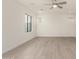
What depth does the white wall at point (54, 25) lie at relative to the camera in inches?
546

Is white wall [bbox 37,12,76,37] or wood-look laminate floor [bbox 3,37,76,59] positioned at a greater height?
white wall [bbox 37,12,76,37]

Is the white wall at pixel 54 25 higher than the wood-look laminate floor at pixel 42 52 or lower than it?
higher

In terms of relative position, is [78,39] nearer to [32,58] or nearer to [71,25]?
[32,58]

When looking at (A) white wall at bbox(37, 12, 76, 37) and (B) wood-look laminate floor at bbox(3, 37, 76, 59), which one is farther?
(A) white wall at bbox(37, 12, 76, 37)

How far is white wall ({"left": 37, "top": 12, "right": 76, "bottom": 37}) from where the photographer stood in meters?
13.9

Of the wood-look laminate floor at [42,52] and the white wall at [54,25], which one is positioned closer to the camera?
the wood-look laminate floor at [42,52]

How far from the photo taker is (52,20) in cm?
1416

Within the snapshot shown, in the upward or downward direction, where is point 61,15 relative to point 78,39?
upward

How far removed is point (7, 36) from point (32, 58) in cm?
181

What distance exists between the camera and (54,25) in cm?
1414

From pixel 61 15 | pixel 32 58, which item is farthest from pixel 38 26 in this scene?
pixel 32 58

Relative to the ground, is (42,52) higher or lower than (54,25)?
lower

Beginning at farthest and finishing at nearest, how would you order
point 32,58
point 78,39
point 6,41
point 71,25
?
point 71,25 → point 6,41 → point 32,58 → point 78,39

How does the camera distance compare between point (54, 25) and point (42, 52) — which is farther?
point (54, 25)
